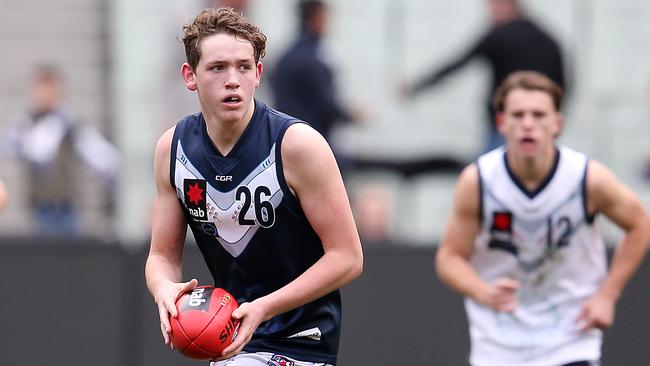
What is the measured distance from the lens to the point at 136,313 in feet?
33.5

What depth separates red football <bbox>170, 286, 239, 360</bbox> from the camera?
5258mm

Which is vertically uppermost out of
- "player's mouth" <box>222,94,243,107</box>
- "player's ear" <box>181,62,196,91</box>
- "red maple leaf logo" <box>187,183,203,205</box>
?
"player's ear" <box>181,62,196,91</box>

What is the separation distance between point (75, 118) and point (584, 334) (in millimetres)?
5908

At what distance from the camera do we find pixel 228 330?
5270mm

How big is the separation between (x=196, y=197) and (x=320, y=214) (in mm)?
528

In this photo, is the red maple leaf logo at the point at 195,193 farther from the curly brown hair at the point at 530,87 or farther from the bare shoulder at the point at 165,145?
the curly brown hair at the point at 530,87

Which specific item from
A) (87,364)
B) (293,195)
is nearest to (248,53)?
(293,195)

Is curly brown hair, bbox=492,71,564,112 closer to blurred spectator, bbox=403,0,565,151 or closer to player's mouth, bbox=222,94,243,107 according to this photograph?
player's mouth, bbox=222,94,243,107

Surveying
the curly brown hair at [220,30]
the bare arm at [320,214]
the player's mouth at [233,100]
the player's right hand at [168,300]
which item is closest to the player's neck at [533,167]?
the bare arm at [320,214]

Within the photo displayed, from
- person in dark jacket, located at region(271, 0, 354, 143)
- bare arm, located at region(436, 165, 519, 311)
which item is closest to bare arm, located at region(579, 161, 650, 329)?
bare arm, located at region(436, 165, 519, 311)

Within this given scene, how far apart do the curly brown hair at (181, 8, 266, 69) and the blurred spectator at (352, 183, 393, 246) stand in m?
6.19

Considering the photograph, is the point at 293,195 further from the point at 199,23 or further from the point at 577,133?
the point at 577,133

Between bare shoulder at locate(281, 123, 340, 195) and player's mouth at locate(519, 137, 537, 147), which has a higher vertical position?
bare shoulder at locate(281, 123, 340, 195)

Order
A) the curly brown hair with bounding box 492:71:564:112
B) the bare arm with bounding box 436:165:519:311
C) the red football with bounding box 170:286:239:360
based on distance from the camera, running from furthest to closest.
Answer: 1. the curly brown hair with bounding box 492:71:564:112
2. the bare arm with bounding box 436:165:519:311
3. the red football with bounding box 170:286:239:360
